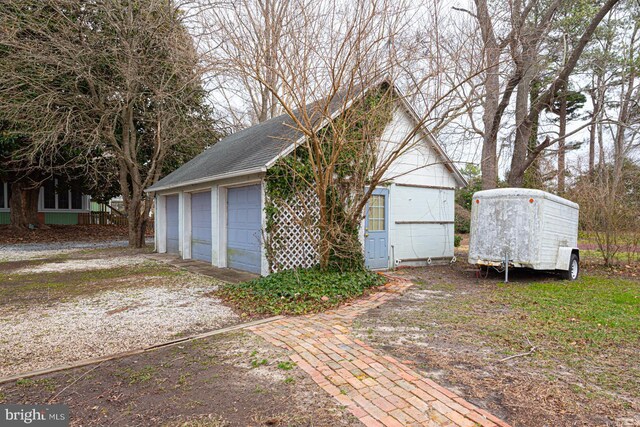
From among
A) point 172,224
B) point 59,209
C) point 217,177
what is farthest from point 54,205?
point 217,177

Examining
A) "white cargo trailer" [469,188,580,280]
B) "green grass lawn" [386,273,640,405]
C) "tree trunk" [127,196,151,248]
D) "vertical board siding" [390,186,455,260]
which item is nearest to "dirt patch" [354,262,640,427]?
"green grass lawn" [386,273,640,405]

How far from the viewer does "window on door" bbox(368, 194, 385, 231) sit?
995cm

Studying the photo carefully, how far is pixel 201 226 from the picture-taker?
11492 mm

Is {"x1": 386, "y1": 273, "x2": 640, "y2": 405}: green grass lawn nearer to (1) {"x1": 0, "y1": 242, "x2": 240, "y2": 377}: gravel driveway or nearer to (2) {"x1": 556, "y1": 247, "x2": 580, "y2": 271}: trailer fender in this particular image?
(2) {"x1": 556, "y1": 247, "x2": 580, "y2": 271}: trailer fender

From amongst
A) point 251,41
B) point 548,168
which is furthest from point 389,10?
point 548,168

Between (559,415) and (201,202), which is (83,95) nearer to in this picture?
(201,202)

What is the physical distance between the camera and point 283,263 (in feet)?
27.1

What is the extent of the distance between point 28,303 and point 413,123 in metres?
9.92

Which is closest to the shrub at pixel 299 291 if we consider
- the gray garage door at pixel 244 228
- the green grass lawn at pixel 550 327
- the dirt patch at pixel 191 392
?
the green grass lawn at pixel 550 327

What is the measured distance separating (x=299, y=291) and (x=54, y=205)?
2330cm

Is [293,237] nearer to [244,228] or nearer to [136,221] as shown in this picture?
[244,228]

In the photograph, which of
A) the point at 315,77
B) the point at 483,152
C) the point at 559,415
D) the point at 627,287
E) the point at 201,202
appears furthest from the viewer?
the point at 483,152

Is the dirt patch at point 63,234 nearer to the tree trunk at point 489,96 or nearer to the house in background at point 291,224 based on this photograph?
the house in background at point 291,224

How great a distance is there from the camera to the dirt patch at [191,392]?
9.12 feet
